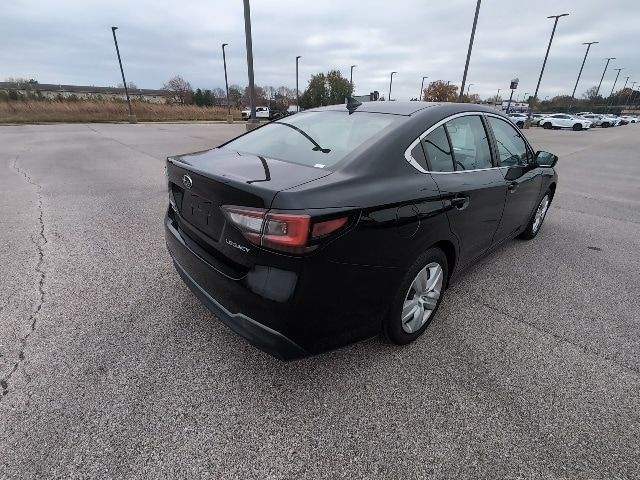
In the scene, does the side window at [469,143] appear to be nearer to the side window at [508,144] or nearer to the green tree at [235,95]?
the side window at [508,144]

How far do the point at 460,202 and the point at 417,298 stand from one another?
74cm

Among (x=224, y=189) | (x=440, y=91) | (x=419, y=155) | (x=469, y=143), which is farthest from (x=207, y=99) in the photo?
(x=224, y=189)

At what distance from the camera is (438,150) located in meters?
2.49

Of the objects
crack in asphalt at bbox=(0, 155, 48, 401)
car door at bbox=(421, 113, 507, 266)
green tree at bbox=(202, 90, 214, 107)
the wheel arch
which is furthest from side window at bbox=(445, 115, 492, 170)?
green tree at bbox=(202, 90, 214, 107)

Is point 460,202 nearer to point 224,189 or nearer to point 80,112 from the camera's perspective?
point 224,189

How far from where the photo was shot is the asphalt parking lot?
1.73 meters

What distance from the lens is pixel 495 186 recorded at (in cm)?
297

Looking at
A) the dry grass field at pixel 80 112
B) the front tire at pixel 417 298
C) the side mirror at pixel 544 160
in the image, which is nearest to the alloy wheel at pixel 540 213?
the side mirror at pixel 544 160

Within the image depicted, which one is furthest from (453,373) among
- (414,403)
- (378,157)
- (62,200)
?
(62,200)

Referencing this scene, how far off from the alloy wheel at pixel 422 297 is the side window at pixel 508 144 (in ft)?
4.56

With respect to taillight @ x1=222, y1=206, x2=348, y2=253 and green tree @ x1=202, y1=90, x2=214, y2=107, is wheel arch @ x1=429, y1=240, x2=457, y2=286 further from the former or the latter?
green tree @ x1=202, y1=90, x2=214, y2=107

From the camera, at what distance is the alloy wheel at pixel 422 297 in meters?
2.39

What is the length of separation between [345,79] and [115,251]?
7637 centimetres

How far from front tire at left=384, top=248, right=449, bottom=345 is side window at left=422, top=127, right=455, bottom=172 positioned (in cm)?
57
